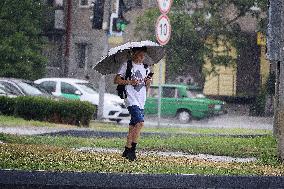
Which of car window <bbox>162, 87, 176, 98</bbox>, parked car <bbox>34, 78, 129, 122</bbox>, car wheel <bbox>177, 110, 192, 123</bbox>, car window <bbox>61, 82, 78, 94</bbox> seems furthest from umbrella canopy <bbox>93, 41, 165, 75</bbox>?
car window <bbox>162, 87, 176, 98</bbox>

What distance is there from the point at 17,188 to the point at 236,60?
101 feet

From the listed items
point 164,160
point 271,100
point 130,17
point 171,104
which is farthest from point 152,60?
point 130,17

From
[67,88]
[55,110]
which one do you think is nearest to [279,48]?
[55,110]

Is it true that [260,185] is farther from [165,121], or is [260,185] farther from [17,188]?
[165,121]

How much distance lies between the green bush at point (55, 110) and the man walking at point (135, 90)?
10.8m

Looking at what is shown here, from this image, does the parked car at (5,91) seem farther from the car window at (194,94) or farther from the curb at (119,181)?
the curb at (119,181)

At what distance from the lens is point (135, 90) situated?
938cm

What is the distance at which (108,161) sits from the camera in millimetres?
8656

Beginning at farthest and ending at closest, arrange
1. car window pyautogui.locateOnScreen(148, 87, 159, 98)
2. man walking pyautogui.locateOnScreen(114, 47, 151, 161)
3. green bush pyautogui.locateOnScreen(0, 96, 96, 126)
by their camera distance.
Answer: car window pyautogui.locateOnScreen(148, 87, 159, 98) < green bush pyautogui.locateOnScreen(0, 96, 96, 126) < man walking pyautogui.locateOnScreen(114, 47, 151, 161)

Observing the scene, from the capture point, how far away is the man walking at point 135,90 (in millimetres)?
9318

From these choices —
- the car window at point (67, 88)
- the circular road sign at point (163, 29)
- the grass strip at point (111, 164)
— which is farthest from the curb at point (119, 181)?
the car window at point (67, 88)

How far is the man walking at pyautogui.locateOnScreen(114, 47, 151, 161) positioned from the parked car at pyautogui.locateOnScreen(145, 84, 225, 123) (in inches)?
786

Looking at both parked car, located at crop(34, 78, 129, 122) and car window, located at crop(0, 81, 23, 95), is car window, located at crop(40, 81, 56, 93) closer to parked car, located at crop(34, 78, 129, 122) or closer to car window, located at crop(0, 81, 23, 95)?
parked car, located at crop(34, 78, 129, 122)

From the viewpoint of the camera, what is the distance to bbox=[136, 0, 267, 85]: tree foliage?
34.2 metres
